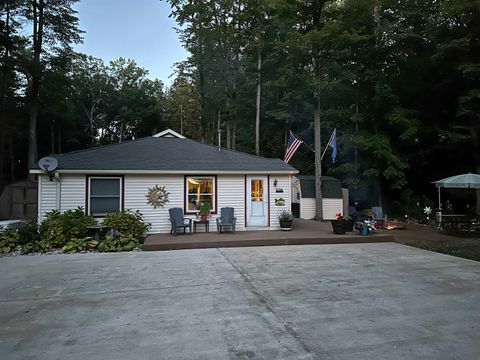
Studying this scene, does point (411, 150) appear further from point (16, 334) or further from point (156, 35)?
point (16, 334)

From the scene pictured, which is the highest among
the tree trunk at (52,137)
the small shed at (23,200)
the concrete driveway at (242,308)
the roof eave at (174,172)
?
the tree trunk at (52,137)

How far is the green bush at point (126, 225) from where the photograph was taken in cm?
979

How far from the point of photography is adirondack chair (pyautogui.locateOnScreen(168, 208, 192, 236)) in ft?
34.6

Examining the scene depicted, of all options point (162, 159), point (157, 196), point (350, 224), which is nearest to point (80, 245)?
point (157, 196)

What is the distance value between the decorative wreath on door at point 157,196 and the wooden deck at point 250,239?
1.05 metres

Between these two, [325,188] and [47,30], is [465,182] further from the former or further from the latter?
[47,30]

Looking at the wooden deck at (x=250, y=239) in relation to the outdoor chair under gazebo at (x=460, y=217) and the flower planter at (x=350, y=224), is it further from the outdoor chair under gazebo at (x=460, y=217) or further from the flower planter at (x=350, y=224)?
the outdoor chair under gazebo at (x=460, y=217)

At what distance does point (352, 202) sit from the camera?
1947cm

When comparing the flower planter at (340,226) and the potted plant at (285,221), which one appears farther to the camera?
the potted plant at (285,221)

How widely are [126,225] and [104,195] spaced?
5.34ft

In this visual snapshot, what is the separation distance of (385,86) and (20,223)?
16.0 metres

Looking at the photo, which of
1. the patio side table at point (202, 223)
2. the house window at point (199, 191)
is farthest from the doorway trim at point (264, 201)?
the patio side table at point (202, 223)

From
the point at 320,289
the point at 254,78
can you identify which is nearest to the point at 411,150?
the point at 254,78

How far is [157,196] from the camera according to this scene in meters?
11.1
